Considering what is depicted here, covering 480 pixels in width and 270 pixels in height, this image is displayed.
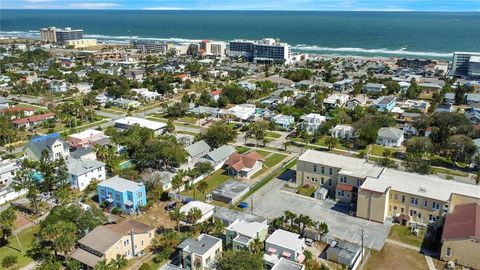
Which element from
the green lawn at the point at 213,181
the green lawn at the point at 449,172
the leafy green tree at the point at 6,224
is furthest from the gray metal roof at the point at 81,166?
the green lawn at the point at 449,172

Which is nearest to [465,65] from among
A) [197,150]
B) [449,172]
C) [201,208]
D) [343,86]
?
[343,86]

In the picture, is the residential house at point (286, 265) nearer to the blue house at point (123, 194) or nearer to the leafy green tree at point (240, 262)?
the leafy green tree at point (240, 262)

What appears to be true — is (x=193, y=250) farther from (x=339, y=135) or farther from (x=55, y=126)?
(x=55, y=126)

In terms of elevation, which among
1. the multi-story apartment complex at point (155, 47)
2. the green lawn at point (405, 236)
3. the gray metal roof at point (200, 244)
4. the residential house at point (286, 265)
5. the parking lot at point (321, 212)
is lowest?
the green lawn at point (405, 236)

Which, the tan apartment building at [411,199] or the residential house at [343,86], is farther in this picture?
the residential house at [343,86]

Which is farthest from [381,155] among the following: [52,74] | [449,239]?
[52,74]

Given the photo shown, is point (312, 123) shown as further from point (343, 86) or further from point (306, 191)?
point (343, 86)
